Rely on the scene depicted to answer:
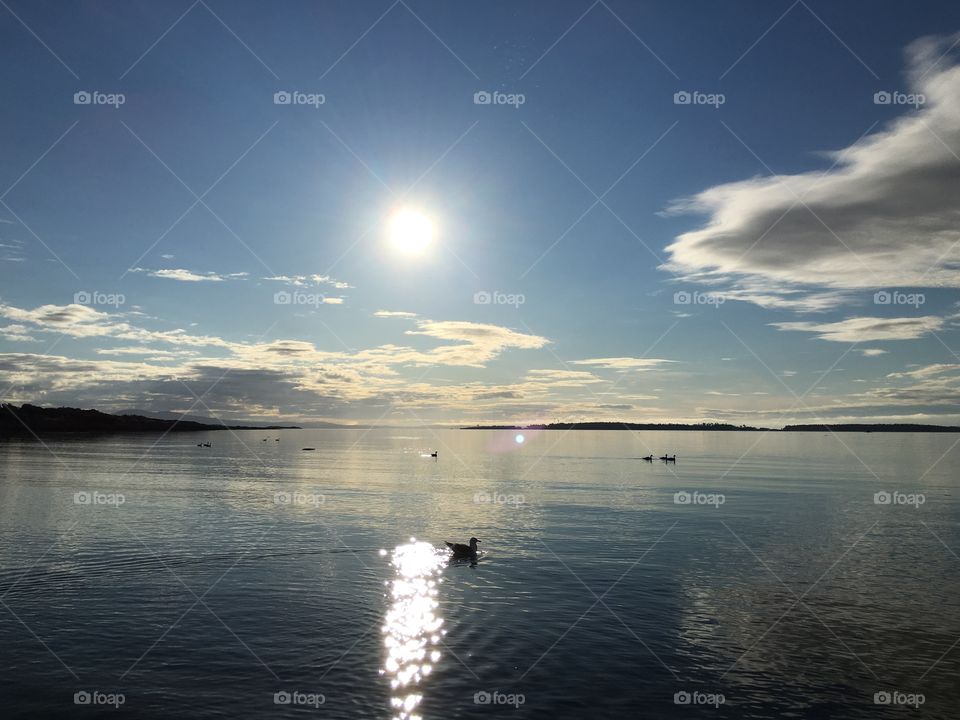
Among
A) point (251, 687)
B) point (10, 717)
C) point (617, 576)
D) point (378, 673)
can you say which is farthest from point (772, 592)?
point (10, 717)

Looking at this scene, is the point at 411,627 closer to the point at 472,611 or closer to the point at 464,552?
the point at 472,611

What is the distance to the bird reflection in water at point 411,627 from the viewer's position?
73.5 ft

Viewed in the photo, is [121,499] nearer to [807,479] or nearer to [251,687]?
[251,687]

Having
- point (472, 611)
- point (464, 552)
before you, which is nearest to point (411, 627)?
point (472, 611)

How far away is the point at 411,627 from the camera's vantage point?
2897cm

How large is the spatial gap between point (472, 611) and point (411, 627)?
12.9 feet

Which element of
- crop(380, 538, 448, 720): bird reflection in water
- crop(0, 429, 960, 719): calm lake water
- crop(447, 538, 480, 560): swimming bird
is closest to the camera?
crop(0, 429, 960, 719): calm lake water

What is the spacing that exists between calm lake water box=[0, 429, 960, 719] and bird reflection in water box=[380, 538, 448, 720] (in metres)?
0.13

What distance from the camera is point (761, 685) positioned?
2341 centimetres

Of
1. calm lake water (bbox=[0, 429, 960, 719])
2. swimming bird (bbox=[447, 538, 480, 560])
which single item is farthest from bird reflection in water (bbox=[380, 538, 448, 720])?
swimming bird (bbox=[447, 538, 480, 560])

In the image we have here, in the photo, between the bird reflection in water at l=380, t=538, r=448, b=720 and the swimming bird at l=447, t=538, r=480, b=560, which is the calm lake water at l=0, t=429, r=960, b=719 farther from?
the swimming bird at l=447, t=538, r=480, b=560

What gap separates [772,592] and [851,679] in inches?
496

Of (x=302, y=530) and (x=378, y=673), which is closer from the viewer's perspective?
(x=378, y=673)

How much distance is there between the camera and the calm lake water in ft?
72.7
